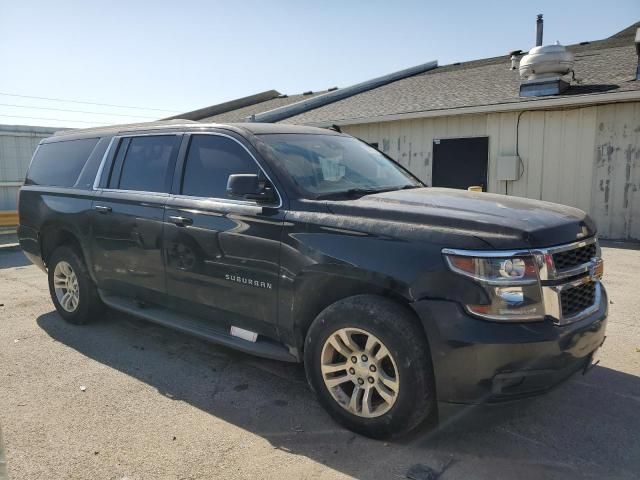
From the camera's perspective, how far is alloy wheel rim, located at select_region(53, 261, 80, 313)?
5246 mm

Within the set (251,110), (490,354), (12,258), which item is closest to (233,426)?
(490,354)

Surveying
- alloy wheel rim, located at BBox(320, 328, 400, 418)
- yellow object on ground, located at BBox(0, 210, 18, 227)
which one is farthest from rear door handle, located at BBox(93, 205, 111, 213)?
yellow object on ground, located at BBox(0, 210, 18, 227)

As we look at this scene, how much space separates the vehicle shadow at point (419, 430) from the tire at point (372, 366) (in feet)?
0.58

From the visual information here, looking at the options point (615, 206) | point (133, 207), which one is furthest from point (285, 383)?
point (615, 206)

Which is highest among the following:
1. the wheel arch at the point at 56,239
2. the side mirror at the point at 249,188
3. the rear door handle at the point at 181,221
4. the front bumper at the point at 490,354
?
the side mirror at the point at 249,188

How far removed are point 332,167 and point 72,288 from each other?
10.1 ft

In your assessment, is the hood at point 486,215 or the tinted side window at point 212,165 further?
the tinted side window at point 212,165

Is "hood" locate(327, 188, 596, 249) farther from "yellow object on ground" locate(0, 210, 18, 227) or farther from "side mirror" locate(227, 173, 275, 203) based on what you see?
"yellow object on ground" locate(0, 210, 18, 227)

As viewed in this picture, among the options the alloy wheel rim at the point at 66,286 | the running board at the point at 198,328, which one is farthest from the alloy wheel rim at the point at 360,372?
the alloy wheel rim at the point at 66,286

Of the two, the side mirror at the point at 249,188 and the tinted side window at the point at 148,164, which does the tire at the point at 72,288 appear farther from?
the side mirror at the point at 249,188

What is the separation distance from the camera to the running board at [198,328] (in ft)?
11.8

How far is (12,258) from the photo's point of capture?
9.87 meters

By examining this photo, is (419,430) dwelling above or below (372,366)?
below

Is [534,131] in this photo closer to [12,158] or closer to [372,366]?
[372,366]
